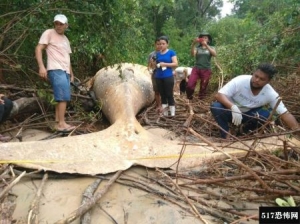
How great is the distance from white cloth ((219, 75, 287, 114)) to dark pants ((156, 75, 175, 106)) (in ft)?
3.85

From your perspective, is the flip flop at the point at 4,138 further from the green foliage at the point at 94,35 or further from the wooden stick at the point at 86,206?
the wooden stick at the point at 86,206

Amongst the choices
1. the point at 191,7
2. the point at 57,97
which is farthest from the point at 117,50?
the point at 191,7

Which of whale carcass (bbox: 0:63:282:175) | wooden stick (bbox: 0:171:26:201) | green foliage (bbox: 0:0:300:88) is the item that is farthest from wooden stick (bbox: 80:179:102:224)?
green foliage (bbox: 0:0:300:88)


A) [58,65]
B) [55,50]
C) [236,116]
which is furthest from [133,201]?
[55,50]

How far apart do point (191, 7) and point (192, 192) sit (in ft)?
67.0

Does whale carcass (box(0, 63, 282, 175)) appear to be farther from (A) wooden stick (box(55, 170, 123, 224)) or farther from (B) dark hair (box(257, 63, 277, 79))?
(B) dark hair (box(257, 63, 277, 79))

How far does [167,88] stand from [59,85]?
1656 mm

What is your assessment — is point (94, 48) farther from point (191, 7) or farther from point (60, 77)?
point (191, 7)

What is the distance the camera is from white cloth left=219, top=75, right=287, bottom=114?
3.93m

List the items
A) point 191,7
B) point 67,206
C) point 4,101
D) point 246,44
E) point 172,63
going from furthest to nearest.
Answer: point 191,7, point 246,44, point 172,63, point 4,101, point 67,206

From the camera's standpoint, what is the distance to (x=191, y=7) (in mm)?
Result: 21703

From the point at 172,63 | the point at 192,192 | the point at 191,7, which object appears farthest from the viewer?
the point at 191,7

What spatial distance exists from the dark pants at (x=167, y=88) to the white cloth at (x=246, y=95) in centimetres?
117

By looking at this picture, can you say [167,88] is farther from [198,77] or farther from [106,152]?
[106,152]
